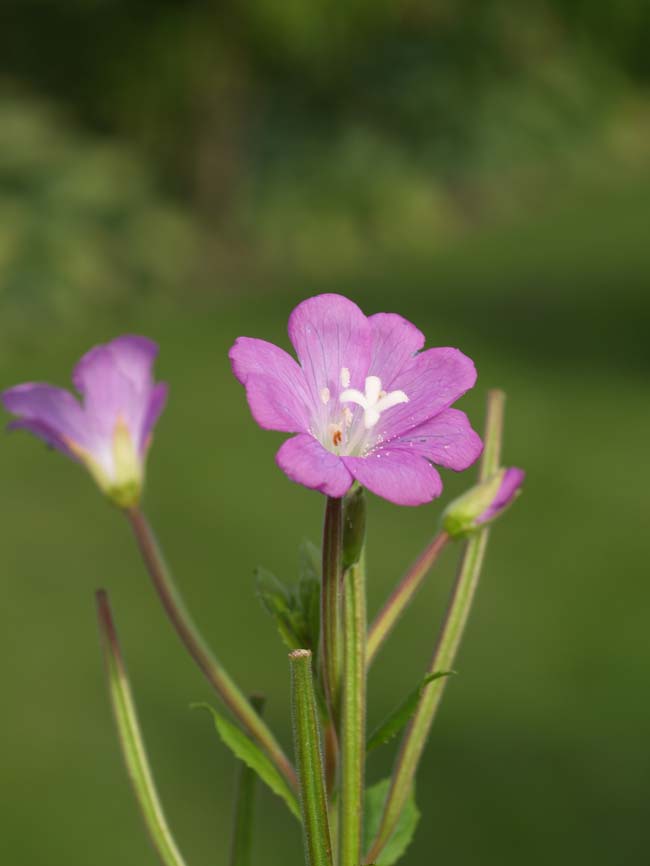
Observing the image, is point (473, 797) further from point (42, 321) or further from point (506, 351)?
point (42, 321)

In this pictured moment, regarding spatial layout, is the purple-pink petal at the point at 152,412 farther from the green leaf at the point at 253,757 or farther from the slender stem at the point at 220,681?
the green leaf at the point at 253,757

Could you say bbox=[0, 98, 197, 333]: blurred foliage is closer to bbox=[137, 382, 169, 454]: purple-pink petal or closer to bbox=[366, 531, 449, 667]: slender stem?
bbox=[137, 382, 169, 454]: purple-pink petal

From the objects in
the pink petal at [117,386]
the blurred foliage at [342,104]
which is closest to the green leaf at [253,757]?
the pink petal at [117,386]

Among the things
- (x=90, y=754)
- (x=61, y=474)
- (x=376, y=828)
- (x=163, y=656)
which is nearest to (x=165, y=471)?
(x=61, y=474)

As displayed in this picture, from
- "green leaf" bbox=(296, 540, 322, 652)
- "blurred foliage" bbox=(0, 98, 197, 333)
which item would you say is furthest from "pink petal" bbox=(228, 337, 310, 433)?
"blurred foliage" bbox=(0, 98, 197, 333)

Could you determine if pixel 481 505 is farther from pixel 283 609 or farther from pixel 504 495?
pixel 283 609

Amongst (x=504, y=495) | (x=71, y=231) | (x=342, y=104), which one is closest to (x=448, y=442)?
(x=504, y=495)
